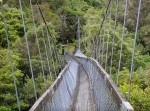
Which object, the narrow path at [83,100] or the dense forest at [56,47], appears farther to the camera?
the dense forest at [56,47]

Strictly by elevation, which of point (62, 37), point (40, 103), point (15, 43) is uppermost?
point (40, 103)

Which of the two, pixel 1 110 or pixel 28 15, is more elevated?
pixel 28 15

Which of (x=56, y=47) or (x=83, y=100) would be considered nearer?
(x=83, y=100)

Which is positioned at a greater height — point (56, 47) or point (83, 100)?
point (83, 100)

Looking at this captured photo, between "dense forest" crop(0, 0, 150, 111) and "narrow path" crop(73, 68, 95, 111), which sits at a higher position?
"narrow path" crop(73, 68, 95, 111)

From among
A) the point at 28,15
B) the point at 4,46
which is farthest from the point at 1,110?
the point at 28,15

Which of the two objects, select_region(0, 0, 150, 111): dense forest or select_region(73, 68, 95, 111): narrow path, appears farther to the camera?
select_region(0, 0, 150, 111): dense forest

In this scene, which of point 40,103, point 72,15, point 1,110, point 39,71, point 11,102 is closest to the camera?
point 40,103

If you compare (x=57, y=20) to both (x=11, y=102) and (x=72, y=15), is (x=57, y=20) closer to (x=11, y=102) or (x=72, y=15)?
(x=72, y=15)

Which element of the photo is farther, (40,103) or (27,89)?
(27,89)

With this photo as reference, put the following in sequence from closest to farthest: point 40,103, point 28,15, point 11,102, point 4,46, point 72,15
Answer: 1. point 40,103
2. point 11,102
3. point 4,46
4. point 28,15
5. point 72,15

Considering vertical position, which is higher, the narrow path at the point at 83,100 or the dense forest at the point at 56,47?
the narrow path at the point at 83,100
